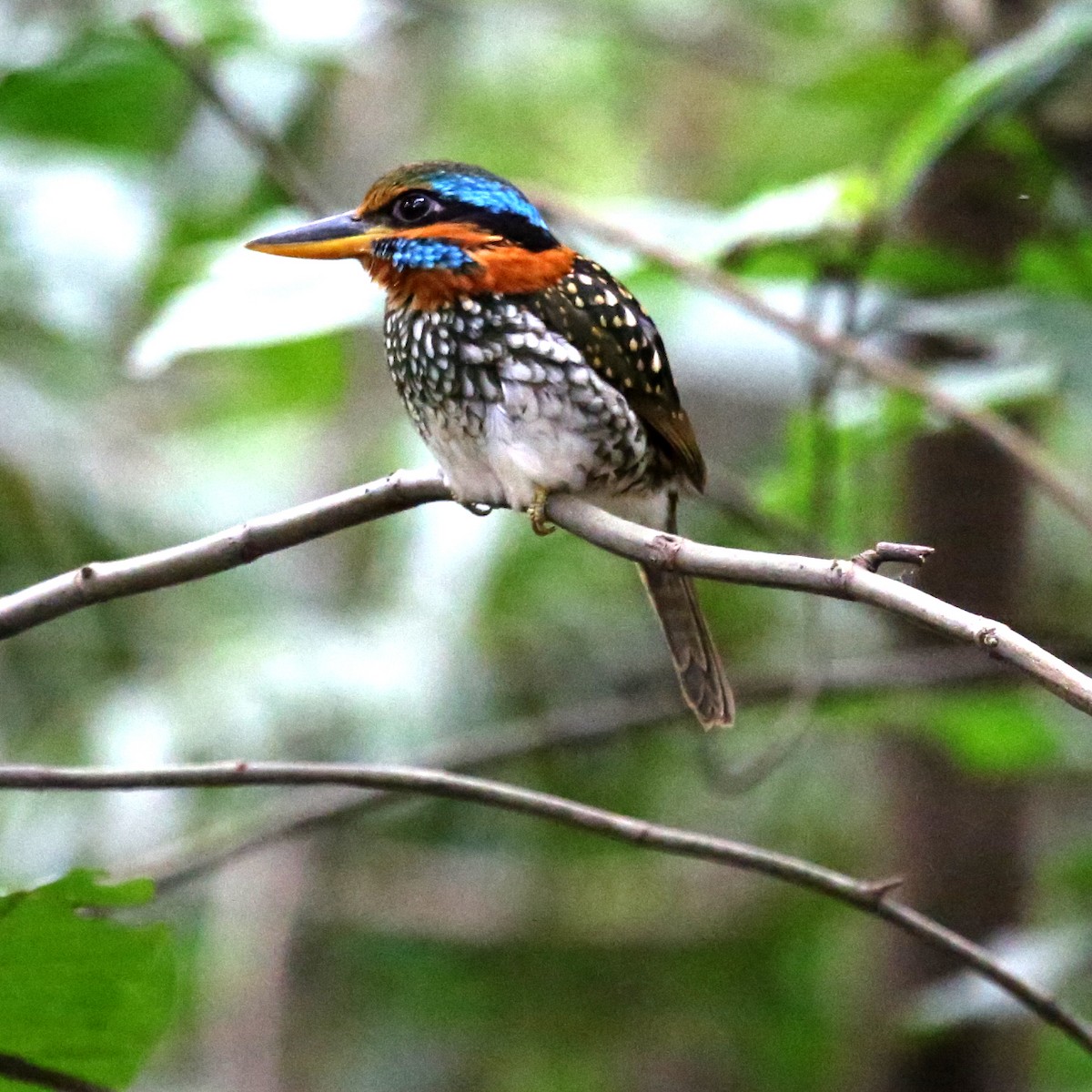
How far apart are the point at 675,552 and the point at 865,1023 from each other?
8.56 feet

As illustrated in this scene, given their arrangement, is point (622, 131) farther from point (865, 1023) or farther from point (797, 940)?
point (865, 1023)

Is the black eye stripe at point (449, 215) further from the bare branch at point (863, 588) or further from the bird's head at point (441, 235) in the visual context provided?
the bare branch at point (863, 588)

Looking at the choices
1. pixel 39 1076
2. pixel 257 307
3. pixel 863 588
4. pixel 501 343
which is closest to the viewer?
pixel 863 588

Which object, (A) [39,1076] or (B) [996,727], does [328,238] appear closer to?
(A) [39,1076]

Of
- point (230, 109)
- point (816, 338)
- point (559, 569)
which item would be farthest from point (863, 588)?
point (559, 569)

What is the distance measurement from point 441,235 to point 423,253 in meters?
0.04

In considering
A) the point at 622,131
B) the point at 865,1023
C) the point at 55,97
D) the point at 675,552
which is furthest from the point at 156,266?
the point at 622,131

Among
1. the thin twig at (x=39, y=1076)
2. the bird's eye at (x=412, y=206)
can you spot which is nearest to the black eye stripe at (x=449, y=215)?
the bird's eye at (x=412, y=206)

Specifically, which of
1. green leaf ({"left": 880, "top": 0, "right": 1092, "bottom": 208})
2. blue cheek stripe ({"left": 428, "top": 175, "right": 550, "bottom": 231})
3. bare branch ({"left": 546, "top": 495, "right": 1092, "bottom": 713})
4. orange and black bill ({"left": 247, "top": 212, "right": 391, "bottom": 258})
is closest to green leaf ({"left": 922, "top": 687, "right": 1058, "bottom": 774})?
green leaf ({"left": 880, "top": 0, "right": 1092, "bottom": 208})

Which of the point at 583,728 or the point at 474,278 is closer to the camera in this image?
the point at 474,278

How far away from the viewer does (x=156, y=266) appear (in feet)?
12.4

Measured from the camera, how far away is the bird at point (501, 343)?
211cm

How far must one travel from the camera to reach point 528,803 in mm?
1619

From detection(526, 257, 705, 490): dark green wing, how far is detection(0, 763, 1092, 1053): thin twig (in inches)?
27.7
